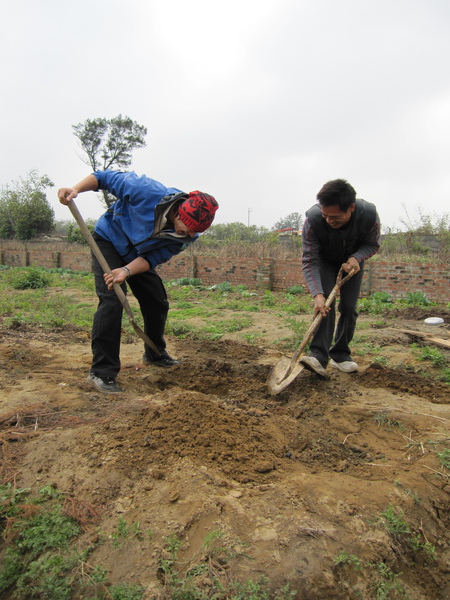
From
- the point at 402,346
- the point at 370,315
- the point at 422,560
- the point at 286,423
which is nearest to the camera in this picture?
the point at 422,560

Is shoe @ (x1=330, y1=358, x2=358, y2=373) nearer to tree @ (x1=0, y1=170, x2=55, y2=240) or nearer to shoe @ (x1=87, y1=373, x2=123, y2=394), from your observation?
shoe @ (x1=87, y1=373, x2=123, y2=394)

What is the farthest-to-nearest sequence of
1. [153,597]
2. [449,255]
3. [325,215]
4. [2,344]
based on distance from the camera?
[449,255] < [2,344] < [325,215] < [153,597]

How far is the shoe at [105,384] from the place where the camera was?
9.73 ft

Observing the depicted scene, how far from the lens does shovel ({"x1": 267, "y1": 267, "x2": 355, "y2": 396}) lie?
311cm

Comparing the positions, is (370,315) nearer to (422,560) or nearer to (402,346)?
(402,346)

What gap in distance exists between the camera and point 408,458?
2162 millimetres

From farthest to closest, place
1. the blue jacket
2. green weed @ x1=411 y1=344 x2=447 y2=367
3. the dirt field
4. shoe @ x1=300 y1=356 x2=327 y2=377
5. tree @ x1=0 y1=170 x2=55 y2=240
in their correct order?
tree @ x1=0 y1=170 x2=55 y2=240
green weed @ x1=411 y1=344 x2=447 y2=367
shoe @ x1=300 y1=356 x2=327 y2=377
the blue jacket
the dirt field

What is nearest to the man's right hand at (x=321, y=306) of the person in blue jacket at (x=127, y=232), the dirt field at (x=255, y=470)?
the dirt field at (x=255, y=470)

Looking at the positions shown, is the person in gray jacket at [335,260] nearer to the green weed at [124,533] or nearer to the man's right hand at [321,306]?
the man's right hand at [321,306]

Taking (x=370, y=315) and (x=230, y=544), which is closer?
(x=230, y=544)

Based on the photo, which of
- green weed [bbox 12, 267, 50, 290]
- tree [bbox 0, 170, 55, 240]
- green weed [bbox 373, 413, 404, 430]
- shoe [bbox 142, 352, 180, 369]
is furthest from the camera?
tree [bbox 0, 170, 55, 240]

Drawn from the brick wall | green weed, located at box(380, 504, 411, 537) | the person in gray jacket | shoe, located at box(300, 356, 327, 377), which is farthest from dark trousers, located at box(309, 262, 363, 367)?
the brick wall

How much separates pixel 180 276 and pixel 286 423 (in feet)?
34.7

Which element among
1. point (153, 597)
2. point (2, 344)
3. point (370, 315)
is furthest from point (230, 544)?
point (370, 315)
